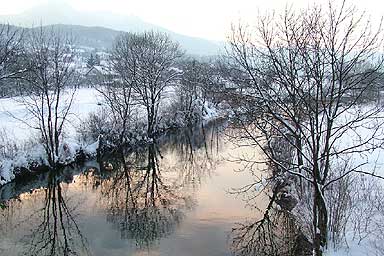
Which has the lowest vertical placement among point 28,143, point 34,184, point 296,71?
point 34,184

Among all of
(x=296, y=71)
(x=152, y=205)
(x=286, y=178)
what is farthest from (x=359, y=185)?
(x=152, y=205)

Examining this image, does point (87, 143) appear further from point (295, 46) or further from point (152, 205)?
point (295, 46)

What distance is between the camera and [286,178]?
14258 millimetres

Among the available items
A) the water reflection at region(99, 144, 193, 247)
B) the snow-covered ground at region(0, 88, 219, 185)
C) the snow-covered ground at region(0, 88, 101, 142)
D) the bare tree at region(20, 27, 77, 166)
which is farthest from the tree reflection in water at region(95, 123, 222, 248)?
the snow-covered ground at region(0, 88, 101, 142)

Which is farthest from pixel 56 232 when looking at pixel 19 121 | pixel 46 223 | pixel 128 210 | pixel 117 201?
pixel 19 121

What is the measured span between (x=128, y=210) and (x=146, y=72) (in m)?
18.4

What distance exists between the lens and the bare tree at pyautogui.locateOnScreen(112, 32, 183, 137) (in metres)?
32.8

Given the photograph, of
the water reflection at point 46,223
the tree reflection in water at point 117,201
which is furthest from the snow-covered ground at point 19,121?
the water reflection at point 46,223

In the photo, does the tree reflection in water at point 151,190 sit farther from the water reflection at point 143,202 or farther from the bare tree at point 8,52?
the bare tree at point 8,52

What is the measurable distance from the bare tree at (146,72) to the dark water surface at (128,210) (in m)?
7.88

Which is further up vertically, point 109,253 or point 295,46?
point 295,46

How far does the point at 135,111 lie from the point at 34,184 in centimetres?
1421

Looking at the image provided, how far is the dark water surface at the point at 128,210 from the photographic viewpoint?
524 inches

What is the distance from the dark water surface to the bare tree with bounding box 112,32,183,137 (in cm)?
788
